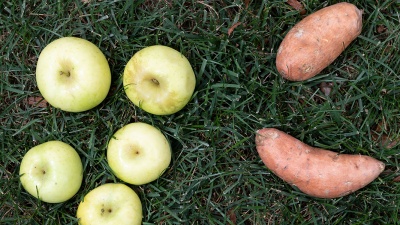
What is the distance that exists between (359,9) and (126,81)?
1.39 metres

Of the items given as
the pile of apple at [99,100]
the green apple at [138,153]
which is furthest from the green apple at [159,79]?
the green apple at [138,153]

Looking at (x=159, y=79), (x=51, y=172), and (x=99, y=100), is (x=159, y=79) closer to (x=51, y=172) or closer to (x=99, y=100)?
(x=99, y=100)

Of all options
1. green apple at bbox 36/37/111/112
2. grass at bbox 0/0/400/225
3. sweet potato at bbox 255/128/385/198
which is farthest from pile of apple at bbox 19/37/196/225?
sweet potato at bbox 255/128/385/198

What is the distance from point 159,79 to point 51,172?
765mm

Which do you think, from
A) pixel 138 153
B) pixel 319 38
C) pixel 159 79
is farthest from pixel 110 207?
pixel 319 38

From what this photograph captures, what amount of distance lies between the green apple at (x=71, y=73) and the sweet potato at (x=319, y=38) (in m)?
1.01

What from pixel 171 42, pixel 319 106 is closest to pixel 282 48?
pixel 319 106

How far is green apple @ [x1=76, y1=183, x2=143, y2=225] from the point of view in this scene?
116 inches

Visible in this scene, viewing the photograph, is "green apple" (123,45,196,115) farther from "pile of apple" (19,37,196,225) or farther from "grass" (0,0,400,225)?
"grass" (0,0,400,225)

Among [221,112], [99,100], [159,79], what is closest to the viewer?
[159,79]

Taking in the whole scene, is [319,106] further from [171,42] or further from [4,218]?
[4,218]

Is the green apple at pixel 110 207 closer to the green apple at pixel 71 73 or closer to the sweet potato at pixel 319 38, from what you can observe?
the green apple at pixel 71 73

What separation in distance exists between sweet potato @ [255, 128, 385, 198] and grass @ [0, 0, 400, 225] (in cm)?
13

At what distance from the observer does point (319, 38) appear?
9.64 ft
